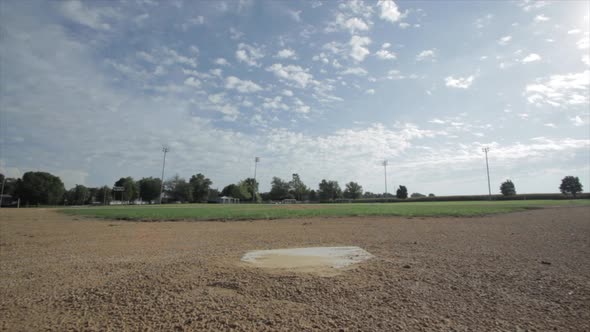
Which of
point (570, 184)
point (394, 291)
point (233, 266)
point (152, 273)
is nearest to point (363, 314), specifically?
point (394, 291)

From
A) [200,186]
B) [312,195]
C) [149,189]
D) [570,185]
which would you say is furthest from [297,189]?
[570,185]

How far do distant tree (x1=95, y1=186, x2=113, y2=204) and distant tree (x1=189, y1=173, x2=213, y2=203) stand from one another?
100 ft

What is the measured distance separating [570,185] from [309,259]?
137m

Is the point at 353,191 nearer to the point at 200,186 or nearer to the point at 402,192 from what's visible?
the point at 402,192

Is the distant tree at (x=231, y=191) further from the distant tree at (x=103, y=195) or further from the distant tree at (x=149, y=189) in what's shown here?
the distant tree at (x=103, y=195)

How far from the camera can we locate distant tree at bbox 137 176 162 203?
11875 cm

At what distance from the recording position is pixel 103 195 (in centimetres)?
12150

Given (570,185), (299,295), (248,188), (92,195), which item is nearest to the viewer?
(299,295)

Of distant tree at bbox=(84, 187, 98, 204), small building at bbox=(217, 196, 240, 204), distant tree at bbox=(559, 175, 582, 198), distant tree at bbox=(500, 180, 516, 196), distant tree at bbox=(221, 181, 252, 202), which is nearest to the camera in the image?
Answer: distant tree at bbox=(559, 175, 582, 198)

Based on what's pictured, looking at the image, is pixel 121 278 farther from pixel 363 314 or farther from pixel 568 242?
pixel 568 242

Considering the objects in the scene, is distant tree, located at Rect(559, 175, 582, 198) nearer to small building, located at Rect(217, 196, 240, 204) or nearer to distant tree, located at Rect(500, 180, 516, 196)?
distant tree, located at Rect(500, 180, 516, 196)

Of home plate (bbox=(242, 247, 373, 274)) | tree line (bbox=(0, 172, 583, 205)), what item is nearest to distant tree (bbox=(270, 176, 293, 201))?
tree line (bbox=(0, 172, 583, 205))

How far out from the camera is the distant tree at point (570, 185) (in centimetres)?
10138

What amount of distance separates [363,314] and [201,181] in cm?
12338
